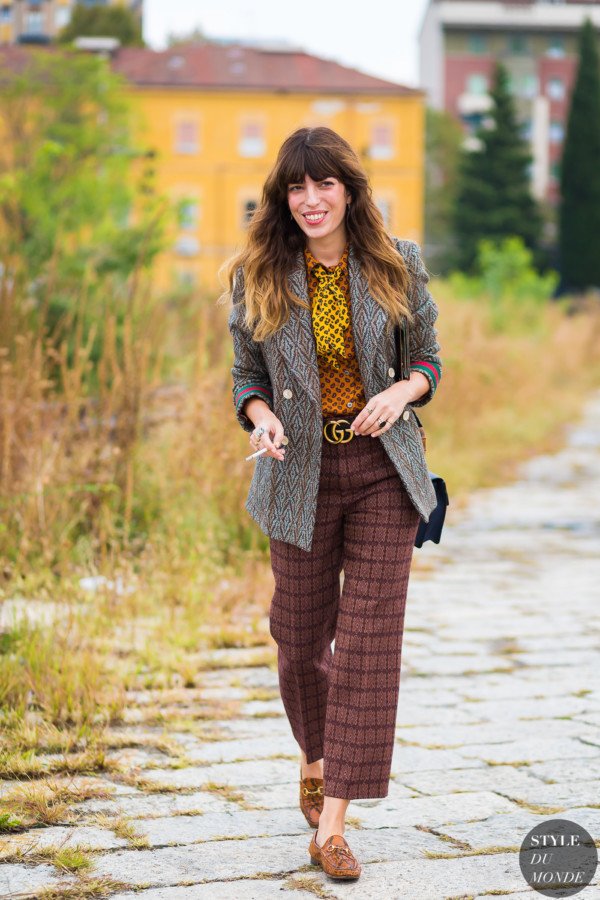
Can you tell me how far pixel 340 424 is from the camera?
3479mm

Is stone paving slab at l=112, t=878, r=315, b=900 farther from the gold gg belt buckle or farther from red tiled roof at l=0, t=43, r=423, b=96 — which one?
red tiled roof at l=0, t=43, r=423, b=96

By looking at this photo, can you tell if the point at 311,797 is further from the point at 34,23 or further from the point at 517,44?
the point at 517,44

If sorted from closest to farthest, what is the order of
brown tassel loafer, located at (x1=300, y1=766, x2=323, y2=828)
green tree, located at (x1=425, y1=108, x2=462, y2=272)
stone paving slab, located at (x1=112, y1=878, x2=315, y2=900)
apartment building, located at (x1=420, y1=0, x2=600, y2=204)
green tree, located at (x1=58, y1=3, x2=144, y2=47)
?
stone paving slab, located at (x1=112, y1=878, x2=315, y2=900), brown tassel loafer, located at (x1=300, y1=766, x2=323, y2=828), green tree, located at (x1=58, y1=3, x2=144, y2=47), green tree, located at (x1=425, y1=108, x2=462, y2=272), apartment building, located at (x1=420, y1=0, x2=600, y2=204)

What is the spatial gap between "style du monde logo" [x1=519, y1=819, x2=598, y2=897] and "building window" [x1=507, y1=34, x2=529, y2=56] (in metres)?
78.0

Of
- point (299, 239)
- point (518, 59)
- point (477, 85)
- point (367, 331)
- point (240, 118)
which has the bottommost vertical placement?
point (367, 331)

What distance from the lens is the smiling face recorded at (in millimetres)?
3498

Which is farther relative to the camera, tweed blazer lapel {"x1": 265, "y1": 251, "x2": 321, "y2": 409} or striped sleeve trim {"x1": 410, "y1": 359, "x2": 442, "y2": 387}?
striped sleeve trim {"x1": 410, "y1": 359, "x2": 442, "y2": 387}

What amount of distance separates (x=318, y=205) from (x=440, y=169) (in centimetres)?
6969

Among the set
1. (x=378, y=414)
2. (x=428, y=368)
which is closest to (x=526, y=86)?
(x=428, y=368)

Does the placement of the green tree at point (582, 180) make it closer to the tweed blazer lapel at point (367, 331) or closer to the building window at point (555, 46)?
the building window at point (555, 46)

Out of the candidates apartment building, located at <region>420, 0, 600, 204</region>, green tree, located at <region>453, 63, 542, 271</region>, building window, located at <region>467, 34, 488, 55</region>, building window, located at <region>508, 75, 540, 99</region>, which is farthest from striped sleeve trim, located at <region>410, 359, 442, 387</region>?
building window, located at <region>508, 75, 540, 99</region>

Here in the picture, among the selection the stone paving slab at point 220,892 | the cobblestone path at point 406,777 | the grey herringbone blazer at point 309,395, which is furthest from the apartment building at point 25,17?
the stone paving slab at point 220,892

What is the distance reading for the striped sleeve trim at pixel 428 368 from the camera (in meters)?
3.57

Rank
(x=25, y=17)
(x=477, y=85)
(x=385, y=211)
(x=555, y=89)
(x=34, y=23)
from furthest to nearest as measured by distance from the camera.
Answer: (x=555, y=89) < (x=477, y=85) < (x=34, y=23) < (x=25, y=17) < (x=385, y=211)
